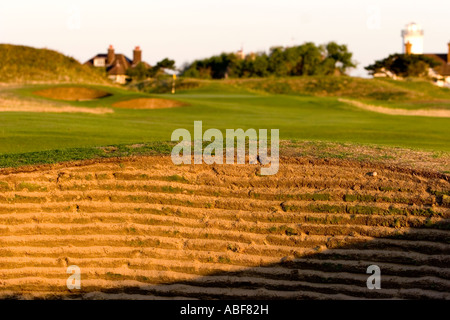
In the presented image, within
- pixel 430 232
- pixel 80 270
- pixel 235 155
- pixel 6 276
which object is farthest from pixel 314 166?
pixel 6 276

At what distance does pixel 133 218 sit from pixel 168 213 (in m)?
0.61

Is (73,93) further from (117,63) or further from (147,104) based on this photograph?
(117,63)

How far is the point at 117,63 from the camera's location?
98.8 m

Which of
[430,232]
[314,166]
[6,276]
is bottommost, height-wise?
[6,276]

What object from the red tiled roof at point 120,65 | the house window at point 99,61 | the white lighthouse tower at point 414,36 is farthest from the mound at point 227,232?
the white lighthouse tower at point 414,36

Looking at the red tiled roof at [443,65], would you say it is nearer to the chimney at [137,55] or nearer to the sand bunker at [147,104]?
the chimney at [137,55]

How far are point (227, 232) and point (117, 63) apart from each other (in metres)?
91.1

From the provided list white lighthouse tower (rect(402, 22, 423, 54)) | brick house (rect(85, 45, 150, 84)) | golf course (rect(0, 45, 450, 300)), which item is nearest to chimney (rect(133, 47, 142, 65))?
brick house (rect(85, 45, 150, 84))

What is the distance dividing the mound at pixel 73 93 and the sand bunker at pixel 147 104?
4.46 meters

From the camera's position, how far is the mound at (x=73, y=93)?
138 ft

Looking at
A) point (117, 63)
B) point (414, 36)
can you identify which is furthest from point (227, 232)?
point (414, 36)

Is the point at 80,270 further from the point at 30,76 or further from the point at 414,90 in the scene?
the point at 414,90

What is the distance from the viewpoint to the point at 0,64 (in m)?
53.0

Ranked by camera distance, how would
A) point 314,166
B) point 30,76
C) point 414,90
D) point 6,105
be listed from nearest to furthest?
point 314,166, point 6,105, point 30,76, point 414,90
